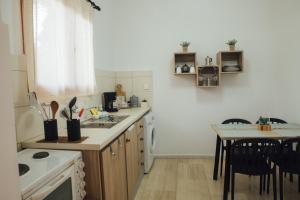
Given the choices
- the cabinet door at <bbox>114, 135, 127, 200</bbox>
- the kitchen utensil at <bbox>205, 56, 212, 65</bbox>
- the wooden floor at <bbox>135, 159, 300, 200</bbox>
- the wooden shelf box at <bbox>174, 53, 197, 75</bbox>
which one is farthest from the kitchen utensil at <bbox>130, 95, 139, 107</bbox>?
the cabinet door at <bbox>114, 135, 127, 200</bbox>

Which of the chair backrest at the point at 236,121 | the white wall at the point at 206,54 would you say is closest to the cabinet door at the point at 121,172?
the chair backrest at the point at 236,121

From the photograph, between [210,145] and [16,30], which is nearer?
[16,30]

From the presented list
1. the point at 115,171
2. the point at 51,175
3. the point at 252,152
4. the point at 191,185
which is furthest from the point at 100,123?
the point at 252,152

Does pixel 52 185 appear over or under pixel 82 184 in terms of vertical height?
over

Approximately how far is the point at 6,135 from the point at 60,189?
0.63 meters

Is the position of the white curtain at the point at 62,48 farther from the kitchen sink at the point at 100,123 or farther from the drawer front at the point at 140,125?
the drawer front at the point at 140,125

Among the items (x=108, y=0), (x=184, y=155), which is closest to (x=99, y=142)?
(x=184, y=155)

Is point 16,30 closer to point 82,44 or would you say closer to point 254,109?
point 82,44

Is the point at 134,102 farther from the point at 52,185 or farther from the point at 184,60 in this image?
the point at 52,185

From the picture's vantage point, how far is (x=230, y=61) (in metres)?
3.62

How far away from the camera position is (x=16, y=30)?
162cm

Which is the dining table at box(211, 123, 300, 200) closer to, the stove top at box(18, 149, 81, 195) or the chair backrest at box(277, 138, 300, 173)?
the chair backrest at box(277, 138, 300, 173)

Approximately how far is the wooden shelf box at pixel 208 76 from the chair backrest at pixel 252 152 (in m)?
1.49

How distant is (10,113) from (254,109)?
3.66 metres
